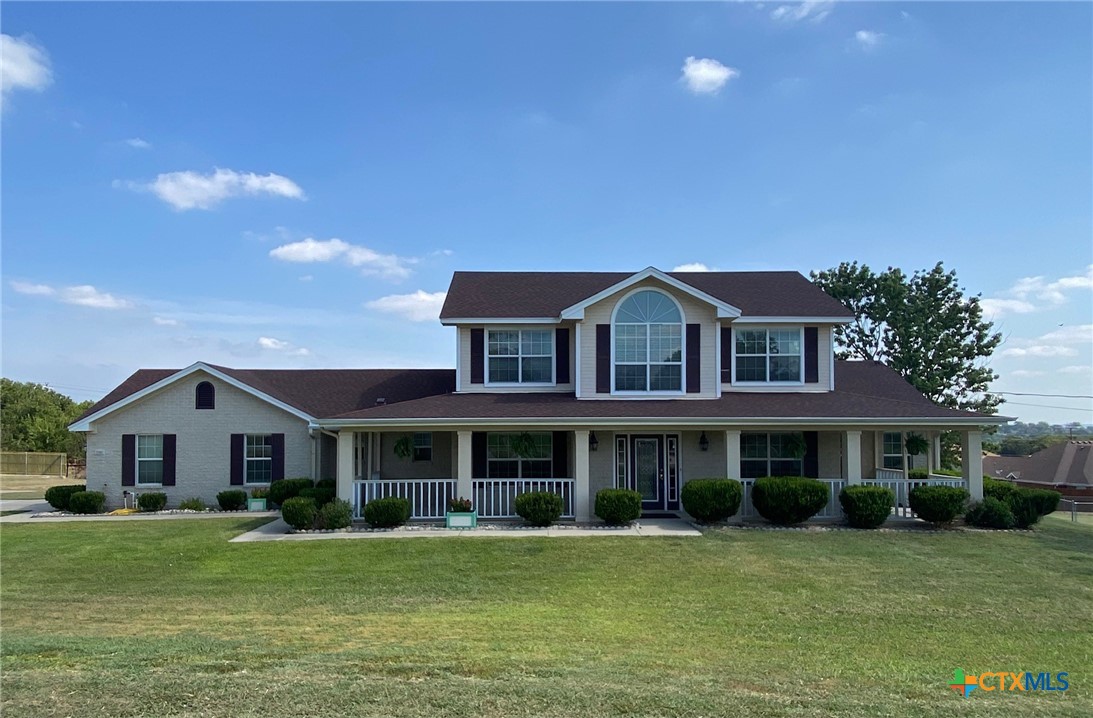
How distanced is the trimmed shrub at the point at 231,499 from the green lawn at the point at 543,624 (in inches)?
174

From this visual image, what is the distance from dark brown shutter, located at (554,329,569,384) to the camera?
20.4m

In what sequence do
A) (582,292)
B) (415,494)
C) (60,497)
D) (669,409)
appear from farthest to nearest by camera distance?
(582,292) → (60,497) → (415,494) → (669,409)

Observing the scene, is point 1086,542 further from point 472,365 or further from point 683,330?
point 472,365

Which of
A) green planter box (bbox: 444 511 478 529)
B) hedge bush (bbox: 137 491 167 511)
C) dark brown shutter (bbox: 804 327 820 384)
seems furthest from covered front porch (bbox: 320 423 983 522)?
hedge bush (bbox: 137 491 167 511)

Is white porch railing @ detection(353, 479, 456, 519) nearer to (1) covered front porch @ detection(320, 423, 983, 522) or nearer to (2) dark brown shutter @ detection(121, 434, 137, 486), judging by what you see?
(1) covered front porch @ detection(320, 423, 983, 522)

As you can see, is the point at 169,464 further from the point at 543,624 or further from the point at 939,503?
the point at 939,503

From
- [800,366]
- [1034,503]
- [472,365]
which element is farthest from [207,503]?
[1034,503]

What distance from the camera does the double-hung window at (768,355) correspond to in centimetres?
2028

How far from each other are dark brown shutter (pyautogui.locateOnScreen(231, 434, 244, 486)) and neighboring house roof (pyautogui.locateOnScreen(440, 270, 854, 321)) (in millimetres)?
7449

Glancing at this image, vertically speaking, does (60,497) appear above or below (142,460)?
below

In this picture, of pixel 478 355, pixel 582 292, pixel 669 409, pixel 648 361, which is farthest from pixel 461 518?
pixel 582 292

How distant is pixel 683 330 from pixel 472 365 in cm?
577

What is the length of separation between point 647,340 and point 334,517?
8907mm

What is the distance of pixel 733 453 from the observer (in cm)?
1786
